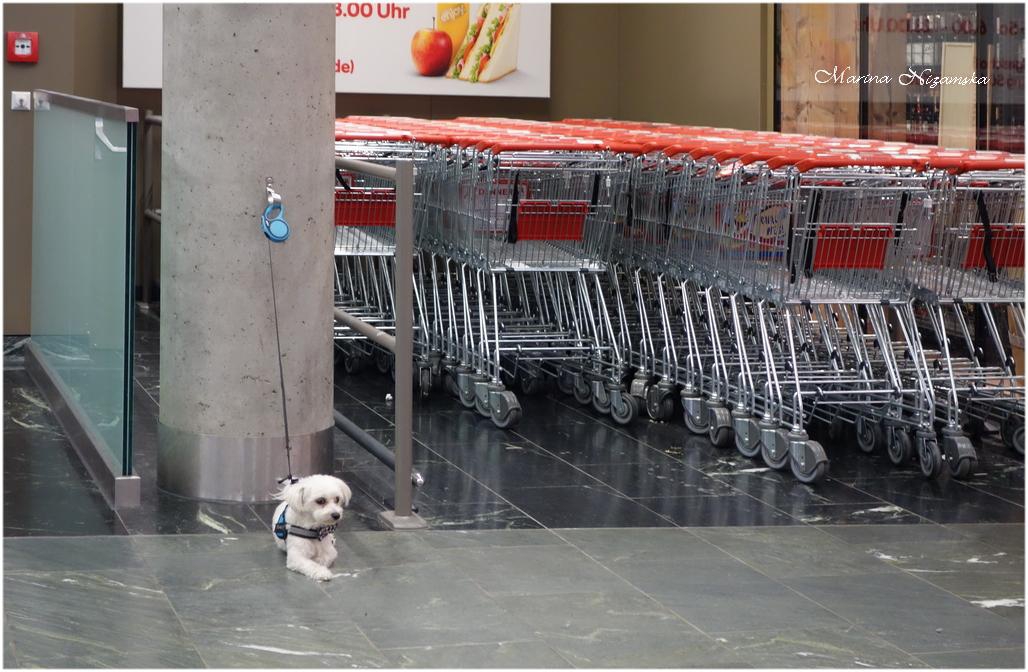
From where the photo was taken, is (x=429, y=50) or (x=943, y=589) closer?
(x=943, y=589)

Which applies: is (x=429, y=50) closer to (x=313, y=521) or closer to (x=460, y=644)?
(x=313, y=521)

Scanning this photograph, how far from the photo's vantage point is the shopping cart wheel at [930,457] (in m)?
5.92

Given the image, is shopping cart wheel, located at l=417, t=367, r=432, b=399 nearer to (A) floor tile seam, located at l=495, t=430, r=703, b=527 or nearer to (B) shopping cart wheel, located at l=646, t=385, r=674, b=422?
(A) floor tile seam, located at l=495, t=430, r=703, b=527

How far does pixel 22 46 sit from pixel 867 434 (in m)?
5.65

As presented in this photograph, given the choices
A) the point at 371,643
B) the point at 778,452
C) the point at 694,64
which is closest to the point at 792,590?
the point at 371,643

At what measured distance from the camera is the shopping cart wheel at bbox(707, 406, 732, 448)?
6465 mm

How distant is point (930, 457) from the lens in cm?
596

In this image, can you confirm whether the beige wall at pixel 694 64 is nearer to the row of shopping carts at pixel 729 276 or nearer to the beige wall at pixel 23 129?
the row of shopping carts at pixel 729 276

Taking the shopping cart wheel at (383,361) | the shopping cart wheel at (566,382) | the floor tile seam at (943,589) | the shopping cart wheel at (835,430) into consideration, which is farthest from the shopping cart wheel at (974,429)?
the shopping cart wheel at (383,361)

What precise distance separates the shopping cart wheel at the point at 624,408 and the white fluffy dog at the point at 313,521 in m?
2.64

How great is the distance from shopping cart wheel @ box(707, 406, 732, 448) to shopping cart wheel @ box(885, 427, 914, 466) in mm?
680

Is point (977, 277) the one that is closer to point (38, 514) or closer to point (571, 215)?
point (571, 215)

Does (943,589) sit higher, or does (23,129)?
→ (23,129)

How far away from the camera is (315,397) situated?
5.38m
